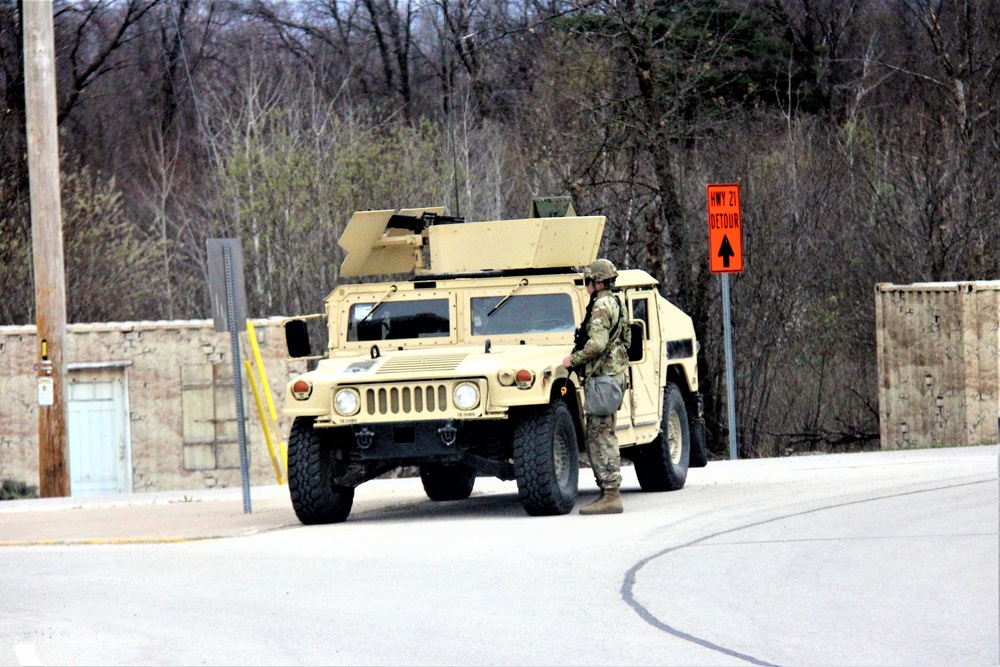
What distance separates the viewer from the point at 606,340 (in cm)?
1162

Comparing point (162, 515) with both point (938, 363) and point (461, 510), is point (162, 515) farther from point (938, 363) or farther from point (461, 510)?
point (938, 363)

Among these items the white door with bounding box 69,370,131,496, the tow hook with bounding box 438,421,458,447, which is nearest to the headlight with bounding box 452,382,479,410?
the tow hook with bounding box 438,421,458,447

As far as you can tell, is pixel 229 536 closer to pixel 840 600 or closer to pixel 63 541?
pixel 63 541

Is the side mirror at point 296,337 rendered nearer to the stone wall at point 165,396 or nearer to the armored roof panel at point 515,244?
the armored roof panel at point 515,244

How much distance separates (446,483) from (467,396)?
9.69 feet

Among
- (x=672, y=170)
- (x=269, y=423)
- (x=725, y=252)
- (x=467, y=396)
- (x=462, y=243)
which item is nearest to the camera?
(x=467, y=396)

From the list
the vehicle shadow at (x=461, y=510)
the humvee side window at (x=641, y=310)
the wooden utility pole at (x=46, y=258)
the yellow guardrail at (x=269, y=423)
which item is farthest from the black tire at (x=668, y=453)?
the wooden utility pole at (x=46, y=258)

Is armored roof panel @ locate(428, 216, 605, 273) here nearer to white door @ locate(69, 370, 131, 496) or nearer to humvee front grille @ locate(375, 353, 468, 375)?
humvee front grille @ locate(375, 353, 468, 375)

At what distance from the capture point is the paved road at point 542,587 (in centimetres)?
715

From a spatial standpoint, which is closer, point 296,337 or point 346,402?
point 346,402

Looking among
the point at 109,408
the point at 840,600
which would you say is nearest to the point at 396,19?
the point at 109,408

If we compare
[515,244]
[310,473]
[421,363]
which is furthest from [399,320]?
[310,473]

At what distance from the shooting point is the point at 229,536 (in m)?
11.6

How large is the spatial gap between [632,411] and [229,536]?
3362mm
